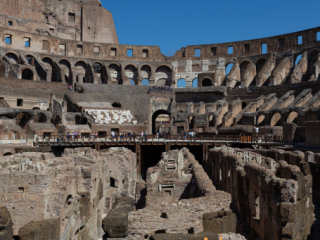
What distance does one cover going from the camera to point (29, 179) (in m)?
6.94

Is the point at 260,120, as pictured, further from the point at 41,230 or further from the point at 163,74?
the point at 41,230

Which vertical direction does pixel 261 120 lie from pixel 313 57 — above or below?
below

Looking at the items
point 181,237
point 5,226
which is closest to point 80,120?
point 5,226

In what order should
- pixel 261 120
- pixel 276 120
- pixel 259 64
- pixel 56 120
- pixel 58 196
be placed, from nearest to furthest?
pixel 58 196
pixel 276 120
pixel 261 120
pixel 56 120
pixel 259 64

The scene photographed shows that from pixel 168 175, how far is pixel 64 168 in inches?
168

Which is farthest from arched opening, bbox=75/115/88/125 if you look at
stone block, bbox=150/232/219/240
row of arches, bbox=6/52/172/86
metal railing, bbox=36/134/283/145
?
stone block, bbox=150/232/219/240

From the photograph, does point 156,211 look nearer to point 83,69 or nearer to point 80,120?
point 80,120

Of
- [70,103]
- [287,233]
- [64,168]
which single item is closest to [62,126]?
[70,103]

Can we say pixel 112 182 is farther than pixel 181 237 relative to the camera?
Yes

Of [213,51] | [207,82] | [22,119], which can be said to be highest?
[213,51]

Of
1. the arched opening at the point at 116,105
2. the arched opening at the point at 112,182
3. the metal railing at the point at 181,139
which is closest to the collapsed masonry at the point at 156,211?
the arched opening at the point at 112,182

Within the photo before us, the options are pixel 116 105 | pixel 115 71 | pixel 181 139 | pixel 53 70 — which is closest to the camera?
pixel 181 139

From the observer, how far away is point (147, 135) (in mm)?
30594

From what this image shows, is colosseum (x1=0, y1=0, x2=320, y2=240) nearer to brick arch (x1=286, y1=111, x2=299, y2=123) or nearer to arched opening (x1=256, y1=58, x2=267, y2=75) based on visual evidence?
brick arch (x1=286, y1=111, x2=299, y2=123)
